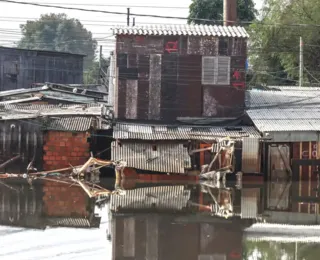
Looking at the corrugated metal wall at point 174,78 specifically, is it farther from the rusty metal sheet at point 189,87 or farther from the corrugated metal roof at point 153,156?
the corrugated metal roof at point 153,156

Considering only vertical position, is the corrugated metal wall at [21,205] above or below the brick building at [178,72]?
below

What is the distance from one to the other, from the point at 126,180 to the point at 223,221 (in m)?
9.31

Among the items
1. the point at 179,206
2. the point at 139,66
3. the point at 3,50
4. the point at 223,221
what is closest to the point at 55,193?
the point at 179,206

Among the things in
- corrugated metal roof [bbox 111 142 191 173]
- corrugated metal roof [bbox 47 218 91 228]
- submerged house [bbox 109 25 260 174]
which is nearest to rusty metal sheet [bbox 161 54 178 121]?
submerged house [bbox 109 25 260 174]

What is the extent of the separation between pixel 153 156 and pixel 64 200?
679cm

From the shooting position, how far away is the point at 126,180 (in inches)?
1074

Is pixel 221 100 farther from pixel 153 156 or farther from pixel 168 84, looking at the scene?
pixel 153 156

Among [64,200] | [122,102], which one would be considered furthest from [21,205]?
[122,102]

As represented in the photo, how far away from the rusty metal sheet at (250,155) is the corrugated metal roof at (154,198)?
3.33 m

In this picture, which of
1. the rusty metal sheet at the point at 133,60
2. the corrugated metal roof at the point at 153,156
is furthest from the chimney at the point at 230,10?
the corrugated metal roof at the point at 153,156

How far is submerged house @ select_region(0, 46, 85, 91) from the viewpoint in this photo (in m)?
45.1

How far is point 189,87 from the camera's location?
97.8 ft

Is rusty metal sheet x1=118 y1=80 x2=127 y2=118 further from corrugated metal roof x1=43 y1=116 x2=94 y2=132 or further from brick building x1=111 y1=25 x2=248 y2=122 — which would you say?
corrugated metal roof x1=43 y1=116 x2=94 y2=132

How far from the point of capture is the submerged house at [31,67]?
45125 millimetres
